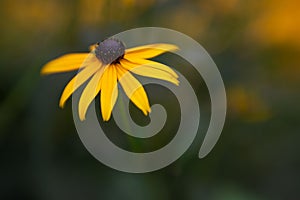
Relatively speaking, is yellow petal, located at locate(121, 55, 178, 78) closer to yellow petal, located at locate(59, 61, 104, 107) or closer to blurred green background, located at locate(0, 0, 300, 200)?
yellow petal, located at locate(59, 61, 104, 107)

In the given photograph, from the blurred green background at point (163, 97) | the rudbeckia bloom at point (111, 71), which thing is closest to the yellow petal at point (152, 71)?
the rudbeckia bloom at point (111, 71)

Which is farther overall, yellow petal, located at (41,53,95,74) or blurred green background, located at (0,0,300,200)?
blurred green background, located at (0,0,300,200)

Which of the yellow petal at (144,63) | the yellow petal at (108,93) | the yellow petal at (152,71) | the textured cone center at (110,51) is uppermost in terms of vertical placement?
the textured cone center at (110,51)

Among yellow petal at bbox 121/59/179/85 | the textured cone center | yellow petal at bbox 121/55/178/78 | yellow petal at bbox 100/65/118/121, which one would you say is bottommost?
yellow petal at bbox 100/65/118/121

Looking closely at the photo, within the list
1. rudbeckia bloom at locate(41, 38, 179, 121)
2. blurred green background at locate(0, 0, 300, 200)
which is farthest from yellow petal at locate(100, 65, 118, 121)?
blurred green background at locate(0, 0, 300, 200)

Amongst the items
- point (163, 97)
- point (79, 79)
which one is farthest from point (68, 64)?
Result: point (163, 97)

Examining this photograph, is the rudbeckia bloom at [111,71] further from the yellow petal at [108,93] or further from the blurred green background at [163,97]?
the blurred green background at [163,97]

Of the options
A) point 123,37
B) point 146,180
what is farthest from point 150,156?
point 123,37
